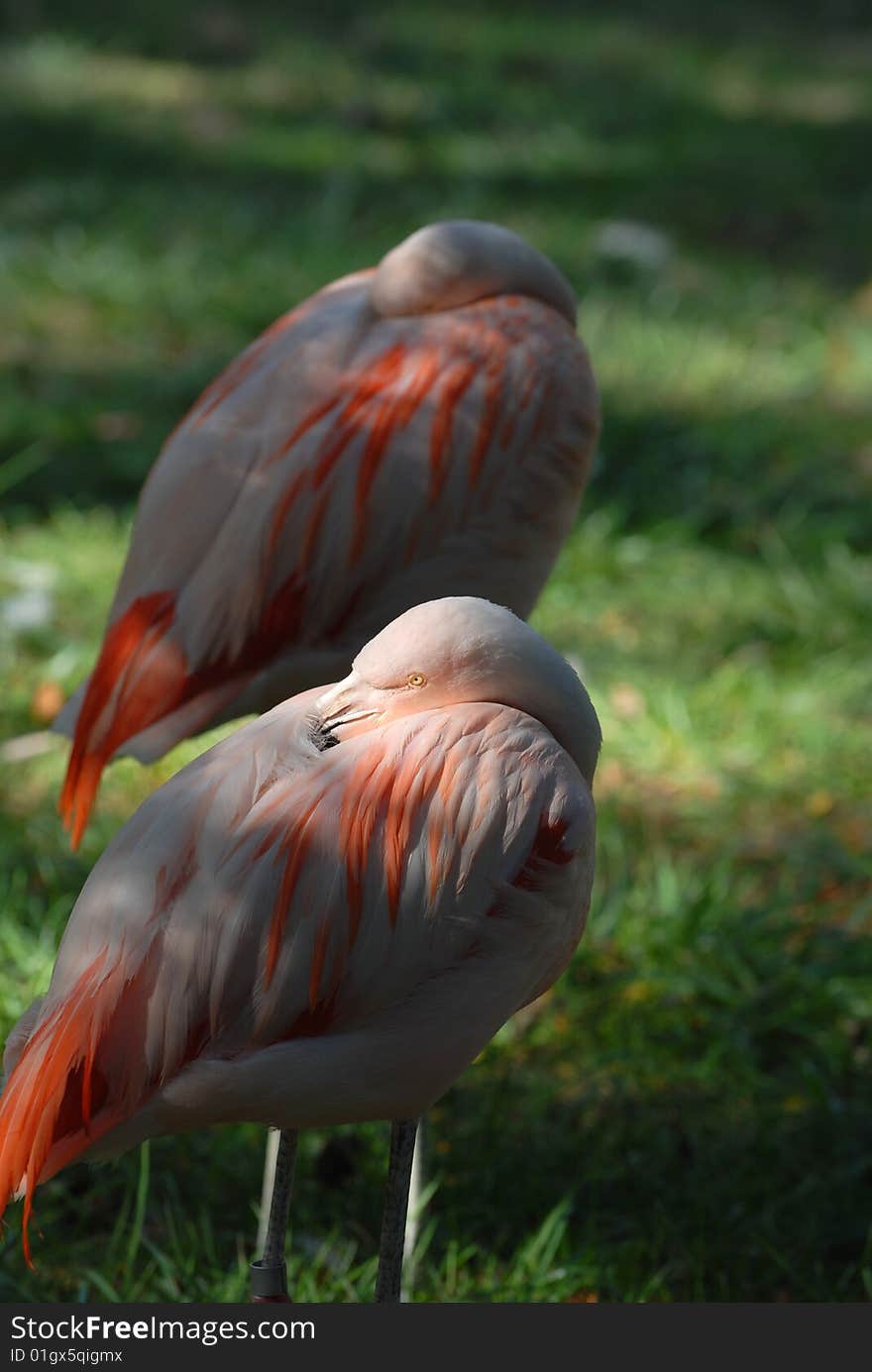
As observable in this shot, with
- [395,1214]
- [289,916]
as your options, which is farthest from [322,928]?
[395,1214]

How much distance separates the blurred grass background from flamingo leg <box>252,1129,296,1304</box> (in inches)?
12.8

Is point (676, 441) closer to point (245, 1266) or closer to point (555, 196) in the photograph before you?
point (555, 196)

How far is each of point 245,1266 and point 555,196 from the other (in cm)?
496

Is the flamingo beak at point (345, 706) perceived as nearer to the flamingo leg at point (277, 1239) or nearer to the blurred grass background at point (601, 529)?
the flamingo leg at point (277, 1239)

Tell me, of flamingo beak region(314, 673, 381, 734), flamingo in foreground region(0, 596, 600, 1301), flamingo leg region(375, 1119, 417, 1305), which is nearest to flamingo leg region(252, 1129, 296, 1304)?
flamingo leg region(375, 1119, 417, 1305)

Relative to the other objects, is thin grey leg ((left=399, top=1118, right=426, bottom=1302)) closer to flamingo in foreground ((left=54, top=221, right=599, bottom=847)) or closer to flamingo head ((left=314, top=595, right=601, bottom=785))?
flamingo in foreground ((left=54, top=221, right=599, bottom=847))

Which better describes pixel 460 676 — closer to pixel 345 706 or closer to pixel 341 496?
pixel 345 706

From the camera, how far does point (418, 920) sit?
1.53 metres

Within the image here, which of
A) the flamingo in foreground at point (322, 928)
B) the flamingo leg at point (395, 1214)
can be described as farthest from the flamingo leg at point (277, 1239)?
the flamingo in foreground at point (322, 928)

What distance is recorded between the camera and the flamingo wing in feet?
4.94

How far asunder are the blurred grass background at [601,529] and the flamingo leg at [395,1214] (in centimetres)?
40

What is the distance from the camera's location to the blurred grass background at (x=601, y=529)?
2281 mm

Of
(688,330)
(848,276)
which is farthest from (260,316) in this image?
(848,276)

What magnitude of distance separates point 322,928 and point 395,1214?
39cm
